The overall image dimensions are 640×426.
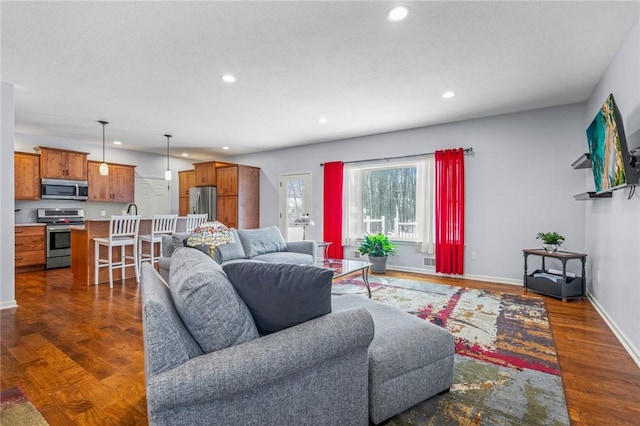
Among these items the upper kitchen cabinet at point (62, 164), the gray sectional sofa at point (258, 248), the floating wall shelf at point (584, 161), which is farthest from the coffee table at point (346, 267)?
the upper kitchen cabinet at point (62, 164)

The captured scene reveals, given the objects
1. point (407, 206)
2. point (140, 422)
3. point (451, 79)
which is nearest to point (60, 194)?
point (140, 422)

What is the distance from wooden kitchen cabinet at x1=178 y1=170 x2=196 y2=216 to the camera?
26.4ft

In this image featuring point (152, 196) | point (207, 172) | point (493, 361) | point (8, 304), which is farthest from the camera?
point (152, 196)

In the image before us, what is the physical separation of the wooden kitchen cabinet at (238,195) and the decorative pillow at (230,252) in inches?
120

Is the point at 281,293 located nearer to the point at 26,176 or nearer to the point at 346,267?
the point at 346,267

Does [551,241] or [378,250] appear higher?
[551,241]

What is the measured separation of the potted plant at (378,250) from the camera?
5551 mm

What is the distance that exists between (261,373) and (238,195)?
638cm

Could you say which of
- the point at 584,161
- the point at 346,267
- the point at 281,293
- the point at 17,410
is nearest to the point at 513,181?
the point at 584,161

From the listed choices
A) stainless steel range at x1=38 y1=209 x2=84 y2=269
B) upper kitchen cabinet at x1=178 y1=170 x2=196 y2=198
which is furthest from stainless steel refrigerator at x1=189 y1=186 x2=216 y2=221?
stainless steel range at x1=38 y1=209 x2=84 y2=269

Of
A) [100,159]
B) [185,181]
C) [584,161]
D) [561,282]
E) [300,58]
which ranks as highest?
[300,58]

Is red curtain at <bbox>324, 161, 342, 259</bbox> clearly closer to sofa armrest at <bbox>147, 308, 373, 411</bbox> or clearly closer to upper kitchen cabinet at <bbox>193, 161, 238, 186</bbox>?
upper kitchen cabinet at <bbox>193, 161, 238, 186</bbox>

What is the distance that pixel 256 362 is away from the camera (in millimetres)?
1167

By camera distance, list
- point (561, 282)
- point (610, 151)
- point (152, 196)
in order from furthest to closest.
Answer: point (152, 196) → point (561, 282) → point (610, 151)
